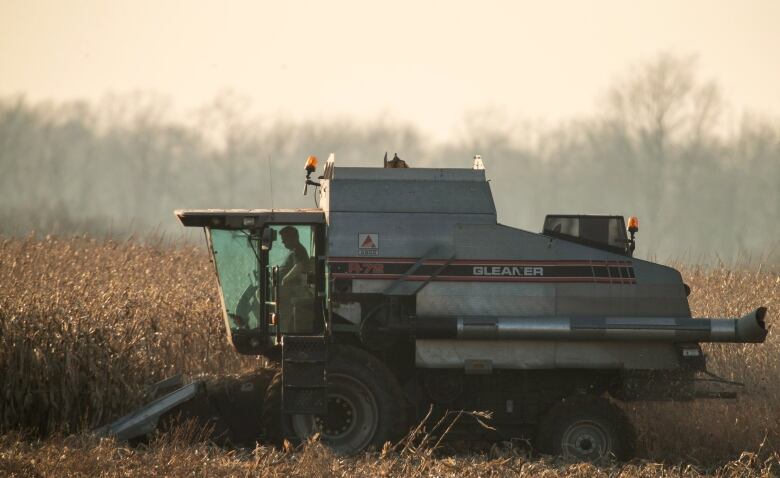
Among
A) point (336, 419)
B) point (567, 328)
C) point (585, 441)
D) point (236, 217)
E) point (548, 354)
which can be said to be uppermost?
point (236, 217)

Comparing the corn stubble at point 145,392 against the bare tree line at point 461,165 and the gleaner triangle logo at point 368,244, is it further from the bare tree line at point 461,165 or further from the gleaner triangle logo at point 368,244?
the bare tree line at point 461,165

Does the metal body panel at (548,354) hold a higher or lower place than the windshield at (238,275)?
lower

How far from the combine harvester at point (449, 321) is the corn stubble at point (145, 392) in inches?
19.5

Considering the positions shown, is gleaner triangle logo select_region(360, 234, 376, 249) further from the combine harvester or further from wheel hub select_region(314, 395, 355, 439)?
wheel hub select_region(314, 395, 355, 439)

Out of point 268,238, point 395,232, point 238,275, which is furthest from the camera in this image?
point 238,275

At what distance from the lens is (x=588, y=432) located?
12.5 meters

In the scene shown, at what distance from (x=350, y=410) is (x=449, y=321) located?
1.38 meters

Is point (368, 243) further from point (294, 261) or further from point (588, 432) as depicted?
point (588, 432)

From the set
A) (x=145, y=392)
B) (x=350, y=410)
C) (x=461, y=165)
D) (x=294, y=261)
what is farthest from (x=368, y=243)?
(x=461, y=165)

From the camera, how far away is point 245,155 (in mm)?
59969

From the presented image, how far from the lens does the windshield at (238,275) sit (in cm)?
1302

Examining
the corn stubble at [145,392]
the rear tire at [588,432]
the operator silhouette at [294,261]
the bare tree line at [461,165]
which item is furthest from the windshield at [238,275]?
the bare tree line at [461,165]

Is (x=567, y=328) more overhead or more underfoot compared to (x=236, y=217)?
more underfoot

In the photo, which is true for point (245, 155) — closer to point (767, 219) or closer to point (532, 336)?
point (767, 219)
